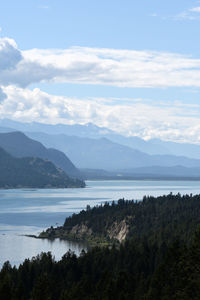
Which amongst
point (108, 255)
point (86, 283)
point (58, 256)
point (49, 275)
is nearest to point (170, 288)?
point (86, 283)

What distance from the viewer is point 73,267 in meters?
153

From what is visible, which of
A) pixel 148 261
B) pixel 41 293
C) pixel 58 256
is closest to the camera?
pixel 41 293

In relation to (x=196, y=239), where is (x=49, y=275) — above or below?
below

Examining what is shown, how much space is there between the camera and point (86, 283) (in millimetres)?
130500

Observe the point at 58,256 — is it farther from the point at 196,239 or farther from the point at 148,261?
the point at 196,239

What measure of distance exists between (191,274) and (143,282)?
50.8ft

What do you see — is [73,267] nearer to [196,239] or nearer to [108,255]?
[108,255]

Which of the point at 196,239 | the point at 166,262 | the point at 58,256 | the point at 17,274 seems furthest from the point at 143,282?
the point at 58,256

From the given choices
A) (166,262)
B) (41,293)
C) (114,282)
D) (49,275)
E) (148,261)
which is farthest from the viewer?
(148,261)

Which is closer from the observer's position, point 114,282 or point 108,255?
point 114,282

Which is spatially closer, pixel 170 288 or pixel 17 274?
pixel 170 288

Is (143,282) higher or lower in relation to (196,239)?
lower

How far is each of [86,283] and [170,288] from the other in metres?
23.7

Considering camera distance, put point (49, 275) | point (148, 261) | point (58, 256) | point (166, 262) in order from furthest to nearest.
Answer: point (58, 256) < point (148, 261) < point (49, 275) < point (166, 262)
